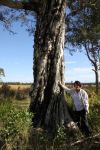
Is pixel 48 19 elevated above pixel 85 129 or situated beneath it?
elevated above

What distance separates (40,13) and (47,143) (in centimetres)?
514

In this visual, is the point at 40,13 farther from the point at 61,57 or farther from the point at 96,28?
the point at 96,28

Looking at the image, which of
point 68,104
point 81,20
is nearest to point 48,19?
point 68,104

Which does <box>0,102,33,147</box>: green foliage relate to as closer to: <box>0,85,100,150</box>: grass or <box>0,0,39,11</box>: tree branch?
<box>0,85,100,150</box>: grass

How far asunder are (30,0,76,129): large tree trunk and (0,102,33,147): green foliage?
5.82ft

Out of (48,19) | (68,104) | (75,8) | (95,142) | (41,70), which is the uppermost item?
(75,8)

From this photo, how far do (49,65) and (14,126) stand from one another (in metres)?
3.90

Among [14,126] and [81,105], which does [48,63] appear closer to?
[81,105]

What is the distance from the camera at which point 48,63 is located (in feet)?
55.9

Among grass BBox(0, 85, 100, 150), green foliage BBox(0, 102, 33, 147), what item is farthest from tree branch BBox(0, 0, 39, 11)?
green foliage BBox(0, 102, 33, 147)

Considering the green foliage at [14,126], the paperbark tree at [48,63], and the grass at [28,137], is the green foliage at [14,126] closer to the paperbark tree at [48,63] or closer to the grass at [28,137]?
the grass at [28,137]

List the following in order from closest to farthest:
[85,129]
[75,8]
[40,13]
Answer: [85,129]
[40,13]
[75,8]

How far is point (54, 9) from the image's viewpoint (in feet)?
56.0

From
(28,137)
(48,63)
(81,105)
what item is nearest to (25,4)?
(48,63)
